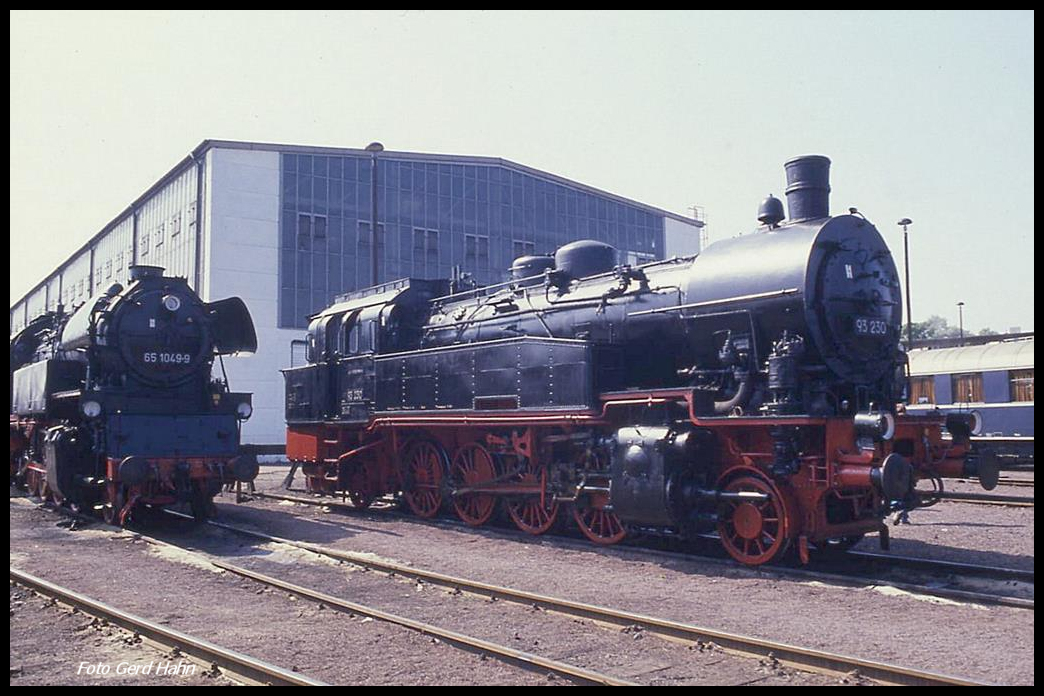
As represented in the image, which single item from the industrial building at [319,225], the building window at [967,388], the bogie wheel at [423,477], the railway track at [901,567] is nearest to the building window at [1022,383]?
the building window at [967,388]

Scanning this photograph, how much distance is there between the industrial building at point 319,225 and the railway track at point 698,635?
71.9ft

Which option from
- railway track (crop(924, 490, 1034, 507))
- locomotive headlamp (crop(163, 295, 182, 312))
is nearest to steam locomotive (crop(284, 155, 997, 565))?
locomotive headlamp (crop(163, 295, 182, 312))

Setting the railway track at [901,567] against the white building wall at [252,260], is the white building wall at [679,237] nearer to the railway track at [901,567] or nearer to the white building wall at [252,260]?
the white building wall at [252,260]

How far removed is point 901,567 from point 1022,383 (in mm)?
13931

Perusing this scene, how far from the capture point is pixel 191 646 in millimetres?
6465

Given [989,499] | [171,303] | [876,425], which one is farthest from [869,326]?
[171,303]

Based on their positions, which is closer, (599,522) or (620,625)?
(620,625)

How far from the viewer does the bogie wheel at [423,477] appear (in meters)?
14.2

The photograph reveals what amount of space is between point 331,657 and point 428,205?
32.8 metres

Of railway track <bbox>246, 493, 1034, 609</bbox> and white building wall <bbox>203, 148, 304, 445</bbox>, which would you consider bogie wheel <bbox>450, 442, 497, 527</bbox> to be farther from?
white building wall <bbox>203, 148, 304, 445</bbox>

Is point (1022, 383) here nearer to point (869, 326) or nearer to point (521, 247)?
point (869, 326)

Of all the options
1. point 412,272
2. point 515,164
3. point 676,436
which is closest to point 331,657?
point 676,436

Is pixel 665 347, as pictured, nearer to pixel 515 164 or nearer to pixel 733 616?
A: pixel 733 616

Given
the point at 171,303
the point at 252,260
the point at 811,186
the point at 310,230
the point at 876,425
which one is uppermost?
the point at 310,230
